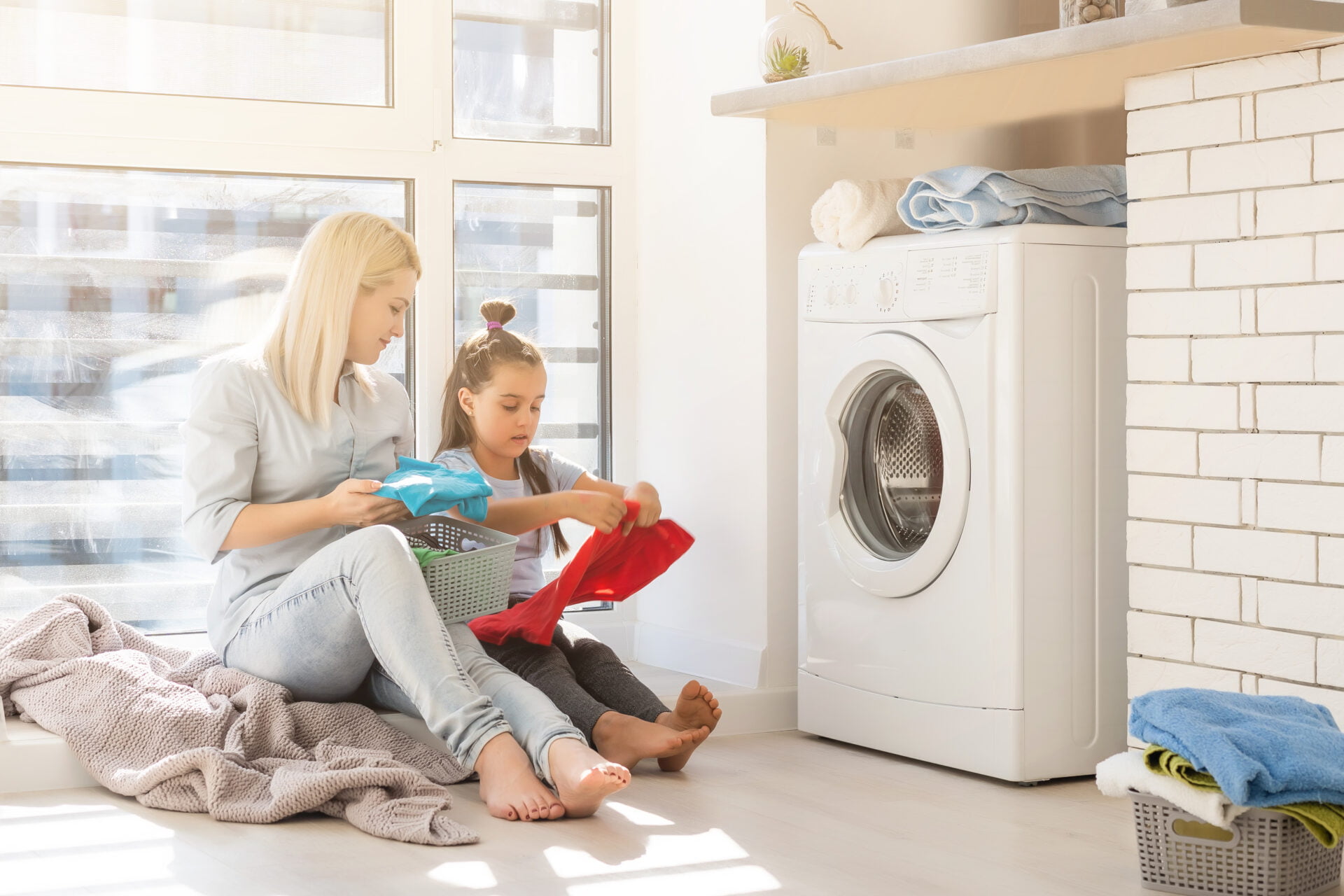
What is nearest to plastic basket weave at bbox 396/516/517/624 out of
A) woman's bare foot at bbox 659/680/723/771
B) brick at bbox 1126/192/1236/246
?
woman's bare foot at bbox 659/680/723/771

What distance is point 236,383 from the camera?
2.39 metres

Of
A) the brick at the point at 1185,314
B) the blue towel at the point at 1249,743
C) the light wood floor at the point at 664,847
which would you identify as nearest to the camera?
the blue towel at the point at 1249,743

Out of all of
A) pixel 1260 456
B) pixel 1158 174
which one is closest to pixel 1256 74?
pixel 1158 174

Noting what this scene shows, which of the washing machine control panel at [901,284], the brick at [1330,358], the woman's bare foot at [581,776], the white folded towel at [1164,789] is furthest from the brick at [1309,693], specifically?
the woman's bare foot at [581,776]

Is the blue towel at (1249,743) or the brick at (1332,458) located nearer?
the blue towel at (1249,743)

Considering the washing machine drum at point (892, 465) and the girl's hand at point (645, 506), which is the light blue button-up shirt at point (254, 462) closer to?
the girl's hand at point (645, 506)

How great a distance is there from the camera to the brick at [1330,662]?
2043 millimetres

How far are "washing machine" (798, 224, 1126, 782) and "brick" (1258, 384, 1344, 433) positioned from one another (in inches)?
12.8

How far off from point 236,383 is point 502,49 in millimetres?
1122

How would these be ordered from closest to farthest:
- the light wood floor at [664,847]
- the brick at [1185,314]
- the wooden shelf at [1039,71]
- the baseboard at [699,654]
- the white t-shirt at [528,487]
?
the light wood floor at [664,847] → the wooden shelf at [1039,71] → the brick at [1185,314] → the white t-shirt at [528,487] → the baseboard at [699,654]

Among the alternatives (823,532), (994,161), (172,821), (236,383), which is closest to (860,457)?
(823,532)

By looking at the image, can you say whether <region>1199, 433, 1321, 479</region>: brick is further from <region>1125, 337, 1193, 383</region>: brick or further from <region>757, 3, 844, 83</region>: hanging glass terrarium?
<region>757, 3, 844, 83</region>: hanging glass terrarium

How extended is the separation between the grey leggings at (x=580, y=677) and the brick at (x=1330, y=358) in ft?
3.91

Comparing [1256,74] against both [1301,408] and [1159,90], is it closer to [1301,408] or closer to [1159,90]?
[1159,90]
